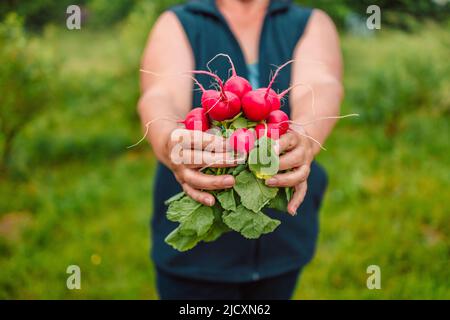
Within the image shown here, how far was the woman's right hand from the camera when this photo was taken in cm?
131

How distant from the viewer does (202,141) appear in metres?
1.30

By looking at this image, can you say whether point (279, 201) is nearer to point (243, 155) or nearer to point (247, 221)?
point (247, 221)

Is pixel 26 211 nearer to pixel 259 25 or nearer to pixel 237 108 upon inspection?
pixel 259 25

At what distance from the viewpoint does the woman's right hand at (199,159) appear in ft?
4.28

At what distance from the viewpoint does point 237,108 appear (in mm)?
1371

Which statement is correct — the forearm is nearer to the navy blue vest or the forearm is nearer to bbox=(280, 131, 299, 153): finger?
the navy blue vest

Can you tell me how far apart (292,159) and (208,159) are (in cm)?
24

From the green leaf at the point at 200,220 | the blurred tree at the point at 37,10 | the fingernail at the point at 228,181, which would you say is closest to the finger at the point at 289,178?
the fingernail at the point at 228,181

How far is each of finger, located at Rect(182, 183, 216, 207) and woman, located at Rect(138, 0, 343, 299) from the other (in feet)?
1.20

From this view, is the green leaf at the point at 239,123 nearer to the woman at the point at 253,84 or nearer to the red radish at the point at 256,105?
the red radish at the point at 256,105

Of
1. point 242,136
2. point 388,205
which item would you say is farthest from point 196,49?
point 388,205

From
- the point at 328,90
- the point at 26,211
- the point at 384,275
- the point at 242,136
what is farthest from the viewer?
the point at 26,211

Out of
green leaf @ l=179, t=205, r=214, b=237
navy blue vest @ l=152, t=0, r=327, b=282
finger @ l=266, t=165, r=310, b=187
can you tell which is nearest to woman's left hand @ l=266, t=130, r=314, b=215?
finger @ l=266, t=165, r=310, b=187
